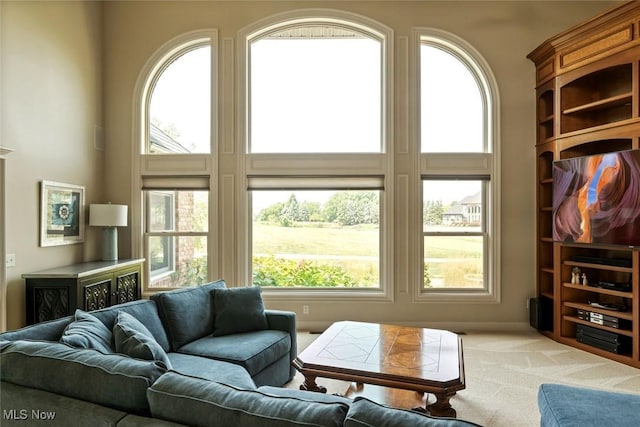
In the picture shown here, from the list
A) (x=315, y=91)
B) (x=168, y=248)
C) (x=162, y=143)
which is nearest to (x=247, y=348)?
(x=168, y=248)

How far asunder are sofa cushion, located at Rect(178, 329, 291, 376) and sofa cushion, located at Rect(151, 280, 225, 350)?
73mm

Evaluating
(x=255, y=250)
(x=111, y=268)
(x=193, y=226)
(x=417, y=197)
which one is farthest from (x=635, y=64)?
(x=111, y=268)

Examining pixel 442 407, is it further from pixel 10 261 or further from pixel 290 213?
pixel 10 261

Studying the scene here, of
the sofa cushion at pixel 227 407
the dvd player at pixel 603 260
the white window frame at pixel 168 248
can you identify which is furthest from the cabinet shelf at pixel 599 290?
the white window frame at pixel 168 248

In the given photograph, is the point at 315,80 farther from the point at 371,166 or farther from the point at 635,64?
the point at 635,64

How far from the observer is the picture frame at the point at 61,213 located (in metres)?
3.98

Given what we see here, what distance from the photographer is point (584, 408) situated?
1.95 meters

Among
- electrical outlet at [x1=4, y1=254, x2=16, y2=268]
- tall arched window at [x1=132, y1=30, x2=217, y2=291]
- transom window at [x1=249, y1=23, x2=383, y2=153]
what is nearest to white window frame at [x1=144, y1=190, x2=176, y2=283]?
tall arched window at [x1=132, y1=30, x2=217, y2=291]

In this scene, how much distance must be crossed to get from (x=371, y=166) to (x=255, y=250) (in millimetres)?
1849

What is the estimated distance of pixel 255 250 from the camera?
514 cm

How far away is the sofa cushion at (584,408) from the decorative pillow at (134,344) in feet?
6.31

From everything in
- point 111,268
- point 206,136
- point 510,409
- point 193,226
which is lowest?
point 510,409

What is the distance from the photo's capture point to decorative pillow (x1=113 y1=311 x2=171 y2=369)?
1.99 meters

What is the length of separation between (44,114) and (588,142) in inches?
224
